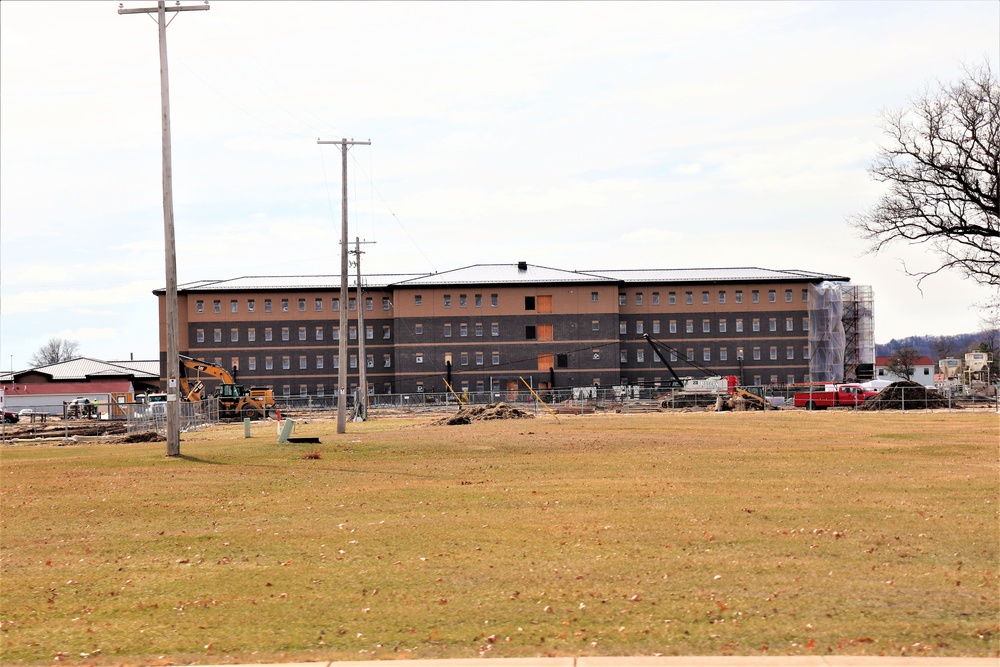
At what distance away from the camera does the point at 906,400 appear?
6969 cm

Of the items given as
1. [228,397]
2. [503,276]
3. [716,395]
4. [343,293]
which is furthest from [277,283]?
[343,293]

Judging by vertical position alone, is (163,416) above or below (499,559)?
above

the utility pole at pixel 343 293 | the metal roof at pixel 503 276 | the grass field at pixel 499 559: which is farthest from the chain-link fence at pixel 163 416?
the metal roof at pixel 503 276

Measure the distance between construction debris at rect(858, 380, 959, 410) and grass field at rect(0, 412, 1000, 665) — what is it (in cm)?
4388

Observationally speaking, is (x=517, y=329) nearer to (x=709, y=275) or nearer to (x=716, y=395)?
(x=709, y=275)

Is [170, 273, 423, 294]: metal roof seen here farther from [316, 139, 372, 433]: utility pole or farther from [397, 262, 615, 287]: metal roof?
[316, 139, 372, 433]: utility pole

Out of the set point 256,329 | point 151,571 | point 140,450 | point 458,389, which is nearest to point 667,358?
point 458,389

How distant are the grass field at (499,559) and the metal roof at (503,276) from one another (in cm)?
8693

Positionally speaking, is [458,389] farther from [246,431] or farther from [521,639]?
[521,639]

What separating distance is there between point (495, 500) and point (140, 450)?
19203 mm

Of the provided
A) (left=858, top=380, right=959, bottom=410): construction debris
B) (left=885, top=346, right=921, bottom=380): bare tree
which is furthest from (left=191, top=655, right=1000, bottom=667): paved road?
(left=885, top=346, right=921, bottom=380): bare tree

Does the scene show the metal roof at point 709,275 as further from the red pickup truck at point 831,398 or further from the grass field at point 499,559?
the grass field at point 499,559

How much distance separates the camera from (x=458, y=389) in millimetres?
115375

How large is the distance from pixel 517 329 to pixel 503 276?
671 centimetres
